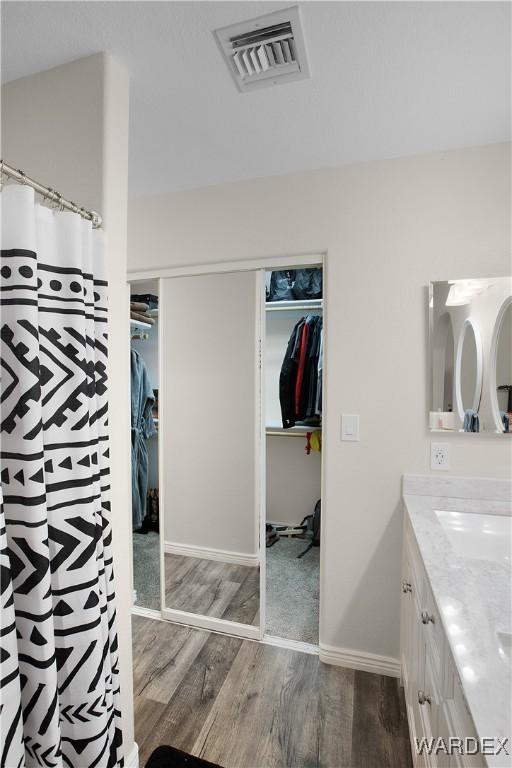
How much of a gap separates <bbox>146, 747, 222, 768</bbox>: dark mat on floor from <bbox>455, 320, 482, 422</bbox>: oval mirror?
1672 millimetres

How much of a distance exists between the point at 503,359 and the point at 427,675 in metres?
1.21

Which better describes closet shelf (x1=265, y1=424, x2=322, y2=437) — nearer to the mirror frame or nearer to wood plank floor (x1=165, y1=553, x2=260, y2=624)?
wood plank floor (x1=165, y1=553, x2=260, y2=624)

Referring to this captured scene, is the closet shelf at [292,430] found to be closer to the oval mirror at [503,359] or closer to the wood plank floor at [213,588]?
the wood plank floor at [213,588]

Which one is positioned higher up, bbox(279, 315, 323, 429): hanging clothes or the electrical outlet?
bbox(279, 315, 323, 429): hanging clothes

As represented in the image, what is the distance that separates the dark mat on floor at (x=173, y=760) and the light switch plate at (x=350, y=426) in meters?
1.35

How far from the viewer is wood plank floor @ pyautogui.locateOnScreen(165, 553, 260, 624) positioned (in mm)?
2176

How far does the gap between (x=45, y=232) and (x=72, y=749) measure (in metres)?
1.35

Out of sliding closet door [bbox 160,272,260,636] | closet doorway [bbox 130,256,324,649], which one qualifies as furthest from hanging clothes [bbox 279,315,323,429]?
sliding closet door [bbox 160,272,260,636]

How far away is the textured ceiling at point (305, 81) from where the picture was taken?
1096 mm

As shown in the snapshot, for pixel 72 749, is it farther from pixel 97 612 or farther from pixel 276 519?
pixel 276 519

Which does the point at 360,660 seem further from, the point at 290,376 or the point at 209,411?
the point at 290,376

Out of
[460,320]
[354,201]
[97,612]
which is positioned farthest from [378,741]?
[354,201]

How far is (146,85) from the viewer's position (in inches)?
54.4

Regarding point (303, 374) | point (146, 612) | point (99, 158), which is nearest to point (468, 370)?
point (303, 374)
